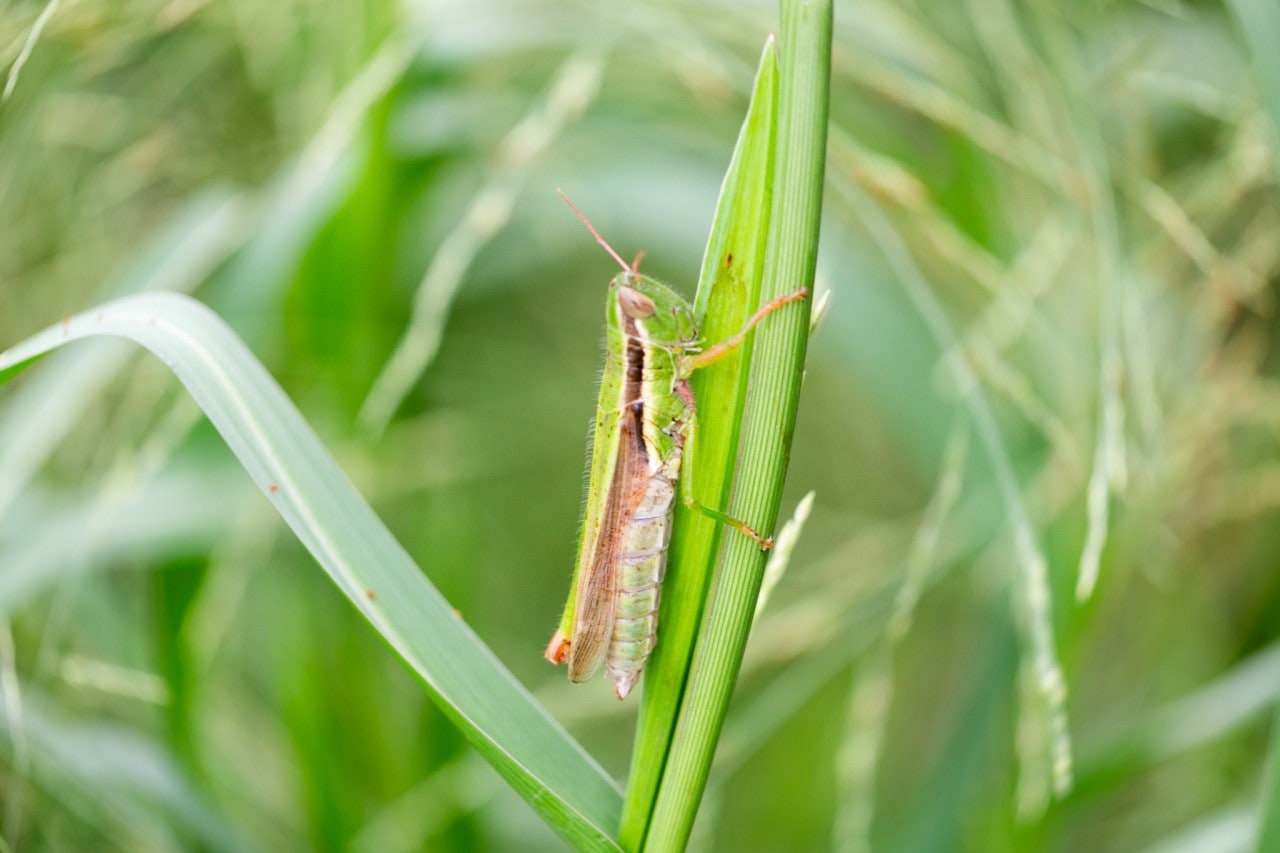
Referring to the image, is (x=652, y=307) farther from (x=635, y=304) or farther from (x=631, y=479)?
(x=631, y=479)

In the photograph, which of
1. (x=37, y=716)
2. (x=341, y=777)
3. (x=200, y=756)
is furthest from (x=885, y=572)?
(x=37, y=716)

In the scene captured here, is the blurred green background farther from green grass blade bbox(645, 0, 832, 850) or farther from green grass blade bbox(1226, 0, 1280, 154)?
green grass blade bbox(645, 0, 832, 850)

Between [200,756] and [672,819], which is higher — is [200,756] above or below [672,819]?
below

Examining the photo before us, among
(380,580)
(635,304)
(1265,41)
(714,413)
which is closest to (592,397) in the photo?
(635,304)

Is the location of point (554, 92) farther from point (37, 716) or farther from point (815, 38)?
point (37, 716)

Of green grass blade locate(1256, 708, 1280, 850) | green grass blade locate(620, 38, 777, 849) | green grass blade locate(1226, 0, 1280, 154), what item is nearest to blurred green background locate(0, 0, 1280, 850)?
green grass blade locate(1226, 0, 1280, 154)

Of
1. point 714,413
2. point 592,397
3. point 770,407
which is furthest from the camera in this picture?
point 592,397

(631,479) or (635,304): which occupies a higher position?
(635,304)
